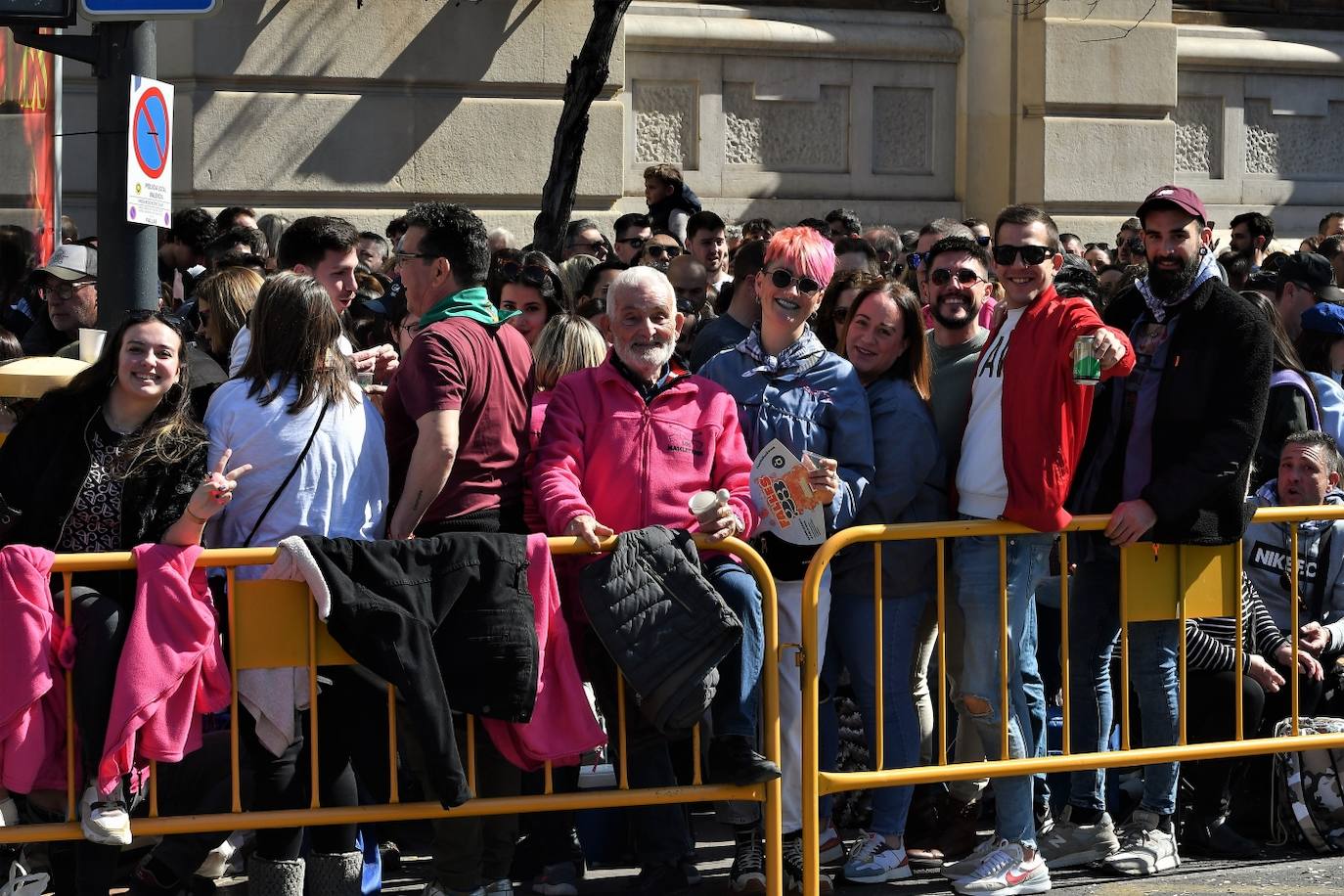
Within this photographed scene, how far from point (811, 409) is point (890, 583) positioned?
0.64 m

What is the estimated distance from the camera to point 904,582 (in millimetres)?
6121

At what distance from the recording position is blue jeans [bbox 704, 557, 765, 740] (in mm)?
5738

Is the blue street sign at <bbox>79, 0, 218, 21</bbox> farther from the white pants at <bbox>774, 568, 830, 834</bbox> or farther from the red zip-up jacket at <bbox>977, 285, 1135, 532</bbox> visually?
the red zip-up jacket at <bbox>977, 285, 1135, 532</bbox>

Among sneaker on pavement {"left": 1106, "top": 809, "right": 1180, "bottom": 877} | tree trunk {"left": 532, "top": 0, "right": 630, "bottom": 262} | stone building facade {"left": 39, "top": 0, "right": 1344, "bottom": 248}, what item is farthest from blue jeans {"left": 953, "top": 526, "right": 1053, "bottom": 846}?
stone building facade {"left": 39, "top": 0, "right": 1344, "bottom": 248}

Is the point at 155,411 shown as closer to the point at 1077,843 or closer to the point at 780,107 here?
the point at 1077,843

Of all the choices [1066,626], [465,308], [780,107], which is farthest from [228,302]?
[780,107]

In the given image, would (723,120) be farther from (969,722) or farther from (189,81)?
(969,722)

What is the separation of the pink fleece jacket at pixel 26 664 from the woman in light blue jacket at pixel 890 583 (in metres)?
2.50

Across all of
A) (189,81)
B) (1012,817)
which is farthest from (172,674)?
(189,81)

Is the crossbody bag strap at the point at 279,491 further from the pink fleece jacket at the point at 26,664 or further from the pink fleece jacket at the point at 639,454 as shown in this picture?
the pink fleece jacket at the point at 639,454

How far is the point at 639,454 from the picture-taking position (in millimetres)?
5828

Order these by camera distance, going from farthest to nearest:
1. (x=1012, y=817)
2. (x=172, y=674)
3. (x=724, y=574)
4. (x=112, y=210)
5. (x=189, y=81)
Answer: (x=189, y=81) → (x=112, y=210) → (x=1012, y=817) → (x=724, y=574) → (x=172, y=674)

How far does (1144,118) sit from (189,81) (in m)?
7.93

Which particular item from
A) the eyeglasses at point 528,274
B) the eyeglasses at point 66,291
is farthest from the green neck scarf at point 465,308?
the eyeglasses at point 66,291
